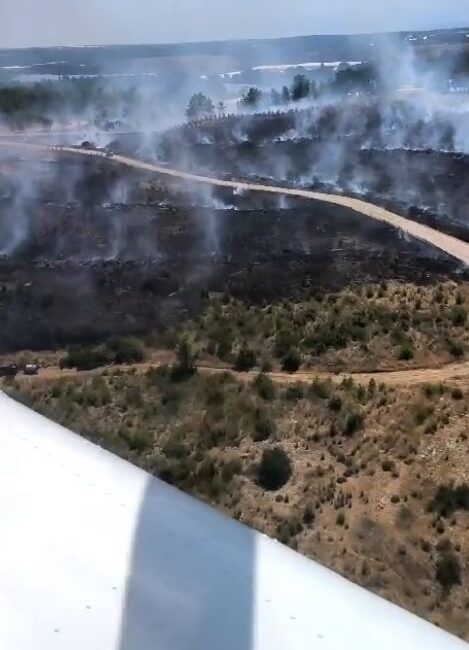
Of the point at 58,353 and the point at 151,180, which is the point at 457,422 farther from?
→ the point at 151,180

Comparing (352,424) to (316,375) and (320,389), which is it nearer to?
(320,389)

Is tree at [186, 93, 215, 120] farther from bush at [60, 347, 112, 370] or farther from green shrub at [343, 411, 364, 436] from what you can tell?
green shrub at [343, 411, 364, 436]

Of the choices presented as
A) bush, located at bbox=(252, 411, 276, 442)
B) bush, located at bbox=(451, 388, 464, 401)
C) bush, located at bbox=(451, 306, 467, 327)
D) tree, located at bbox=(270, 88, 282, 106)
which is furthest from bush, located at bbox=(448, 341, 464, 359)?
tree, located at bbox=(270, 88, 282, 106)

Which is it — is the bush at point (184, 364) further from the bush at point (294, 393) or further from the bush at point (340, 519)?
the bush at point (340, 519)

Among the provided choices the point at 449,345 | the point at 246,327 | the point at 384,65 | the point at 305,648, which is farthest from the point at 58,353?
the point at 384,65

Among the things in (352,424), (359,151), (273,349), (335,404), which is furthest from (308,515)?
(359,151)

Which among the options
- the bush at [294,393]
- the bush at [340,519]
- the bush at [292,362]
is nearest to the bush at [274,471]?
the bush at [340,519]
